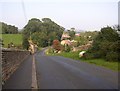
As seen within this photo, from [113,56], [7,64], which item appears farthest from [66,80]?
[113,56]

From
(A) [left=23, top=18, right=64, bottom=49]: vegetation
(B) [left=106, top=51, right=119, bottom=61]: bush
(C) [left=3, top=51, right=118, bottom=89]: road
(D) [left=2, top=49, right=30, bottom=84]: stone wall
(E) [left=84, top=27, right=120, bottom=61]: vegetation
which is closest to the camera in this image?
(C) [left=3, top=51, right=118, bottom=89]: road

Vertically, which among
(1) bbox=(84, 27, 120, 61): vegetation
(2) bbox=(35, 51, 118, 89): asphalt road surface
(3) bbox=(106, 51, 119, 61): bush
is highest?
(1) bbox=(84, 27, 120, 61): vegetation

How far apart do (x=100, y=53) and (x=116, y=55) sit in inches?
272

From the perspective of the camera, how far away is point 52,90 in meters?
11.4

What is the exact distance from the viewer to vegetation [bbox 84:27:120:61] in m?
37.6

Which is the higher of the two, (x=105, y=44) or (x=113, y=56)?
(x=105, y=44)

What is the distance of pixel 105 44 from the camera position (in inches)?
1564

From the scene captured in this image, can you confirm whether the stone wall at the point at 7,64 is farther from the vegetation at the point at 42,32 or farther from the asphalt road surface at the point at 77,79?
the vegetation at the point at 42,32

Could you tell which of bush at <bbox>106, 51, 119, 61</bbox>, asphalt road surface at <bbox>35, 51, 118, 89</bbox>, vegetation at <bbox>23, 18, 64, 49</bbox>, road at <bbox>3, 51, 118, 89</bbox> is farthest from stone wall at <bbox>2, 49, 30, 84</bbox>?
vegetation at <bbox>23, 18, 64, 49</bbox>

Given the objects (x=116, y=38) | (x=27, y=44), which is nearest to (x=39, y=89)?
(x=116, y=38)

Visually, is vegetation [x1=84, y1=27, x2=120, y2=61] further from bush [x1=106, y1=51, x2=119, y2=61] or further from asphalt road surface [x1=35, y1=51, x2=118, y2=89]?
asphalt road surface [x1=35, y1=51, x2=118, y2=89]

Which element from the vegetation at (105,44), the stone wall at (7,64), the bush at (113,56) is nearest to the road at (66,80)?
the stone wall at (7,64)

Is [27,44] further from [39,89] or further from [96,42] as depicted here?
[39,89]

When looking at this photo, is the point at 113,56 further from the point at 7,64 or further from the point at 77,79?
the point at 7,64
